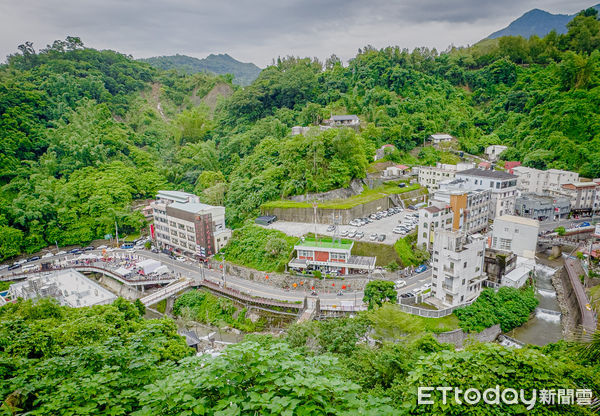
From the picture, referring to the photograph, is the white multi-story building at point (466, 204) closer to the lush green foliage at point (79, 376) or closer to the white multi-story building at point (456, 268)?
the white multi-story building at point (456, 268)

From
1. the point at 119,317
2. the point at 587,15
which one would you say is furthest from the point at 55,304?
the point at 587,15

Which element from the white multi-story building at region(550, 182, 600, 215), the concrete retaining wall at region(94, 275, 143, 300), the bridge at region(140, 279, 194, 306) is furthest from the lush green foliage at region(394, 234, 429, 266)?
the concrete retaining wall at region(94, 275, 143, 300)

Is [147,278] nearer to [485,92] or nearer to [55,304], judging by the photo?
[55,304]

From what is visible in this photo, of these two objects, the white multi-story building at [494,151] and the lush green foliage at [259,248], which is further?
the white multi-story building at [494,151]

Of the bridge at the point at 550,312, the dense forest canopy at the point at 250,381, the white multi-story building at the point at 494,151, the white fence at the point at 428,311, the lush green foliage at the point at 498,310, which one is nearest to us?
the dense forest canopy at the point at 250,381

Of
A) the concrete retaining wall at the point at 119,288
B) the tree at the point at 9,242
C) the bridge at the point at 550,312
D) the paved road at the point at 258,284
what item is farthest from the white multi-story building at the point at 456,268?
the tree at the point at 9,242

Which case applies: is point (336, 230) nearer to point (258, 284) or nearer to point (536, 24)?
point (258, 284)

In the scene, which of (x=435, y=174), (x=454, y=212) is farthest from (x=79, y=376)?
(x=435, y=174)
